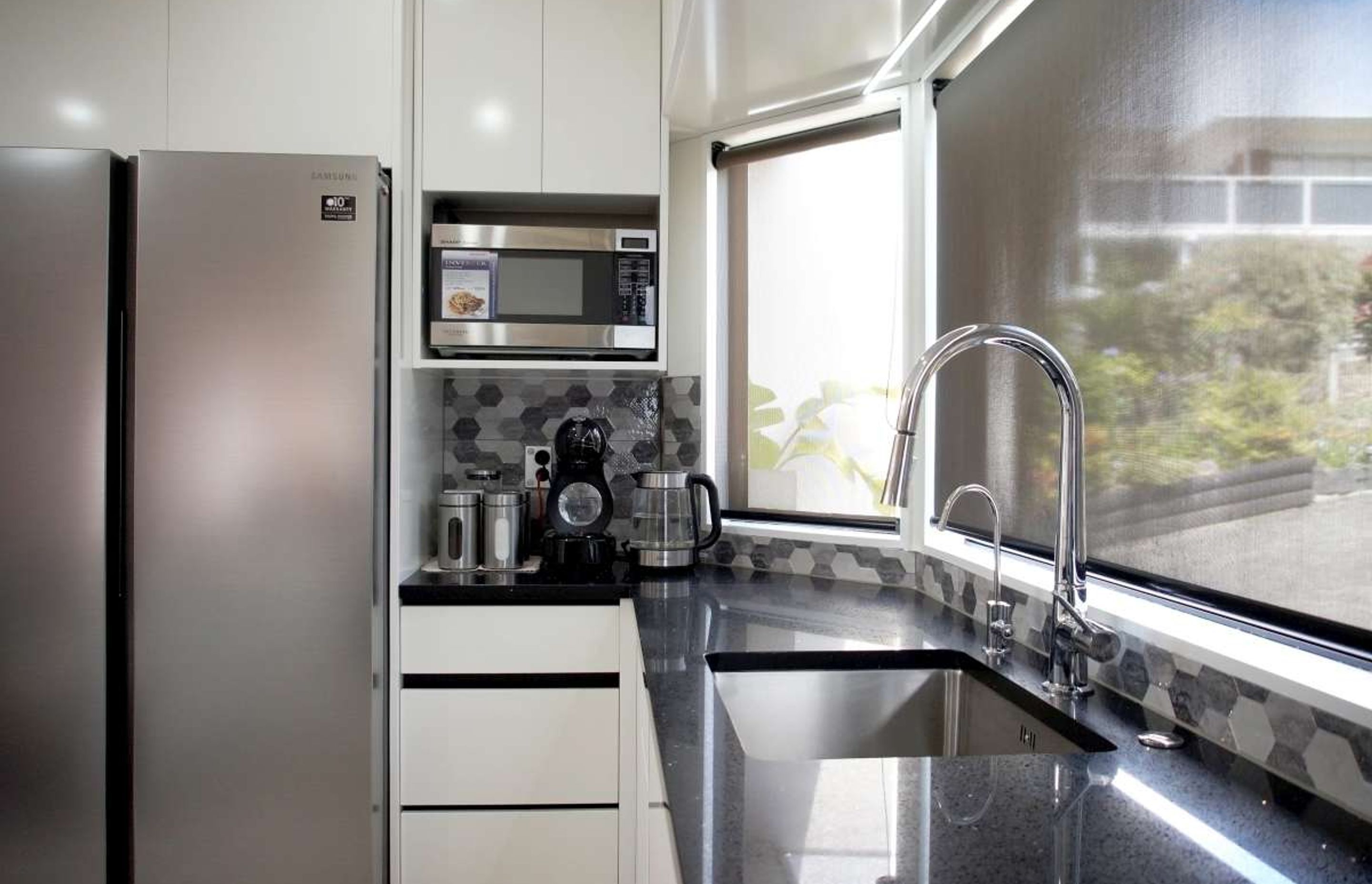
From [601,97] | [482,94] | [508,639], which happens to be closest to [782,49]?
[601,97]

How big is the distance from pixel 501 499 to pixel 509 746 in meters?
0.61

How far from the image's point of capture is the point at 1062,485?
106 centimetres

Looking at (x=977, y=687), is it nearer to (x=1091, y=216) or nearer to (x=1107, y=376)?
(x=1107, y=376)

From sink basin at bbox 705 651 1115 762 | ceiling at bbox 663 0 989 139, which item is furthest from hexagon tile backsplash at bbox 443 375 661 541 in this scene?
sink basin at bbox 705 651 1115 762

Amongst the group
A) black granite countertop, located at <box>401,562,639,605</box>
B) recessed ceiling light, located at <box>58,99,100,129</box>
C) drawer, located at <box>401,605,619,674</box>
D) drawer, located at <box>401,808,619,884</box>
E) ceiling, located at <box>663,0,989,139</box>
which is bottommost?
drawer, located at <box>401,808,619,884</box>

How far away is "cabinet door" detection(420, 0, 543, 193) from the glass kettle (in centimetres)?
85

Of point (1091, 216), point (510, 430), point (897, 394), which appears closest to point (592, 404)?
point (510, 430)

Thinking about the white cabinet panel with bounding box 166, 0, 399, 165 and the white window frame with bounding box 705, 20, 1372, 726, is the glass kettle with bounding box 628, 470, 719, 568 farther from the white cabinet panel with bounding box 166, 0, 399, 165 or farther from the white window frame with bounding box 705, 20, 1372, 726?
the white cabinet panel with bounding box 166, 0, 399, 165

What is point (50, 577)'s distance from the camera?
1.70 m

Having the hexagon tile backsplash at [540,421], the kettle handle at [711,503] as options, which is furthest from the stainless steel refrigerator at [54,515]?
the kettle handle at [711,503]

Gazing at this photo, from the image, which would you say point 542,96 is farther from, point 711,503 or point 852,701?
point 852,701

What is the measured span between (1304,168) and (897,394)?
114cm

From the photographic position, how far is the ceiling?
5.24ft

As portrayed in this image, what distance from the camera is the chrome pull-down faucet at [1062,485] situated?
0.98 meters
